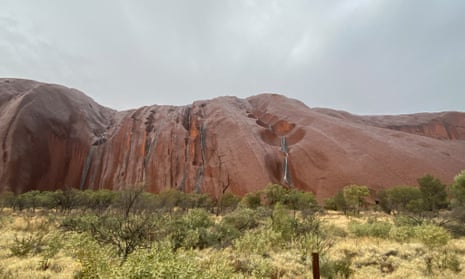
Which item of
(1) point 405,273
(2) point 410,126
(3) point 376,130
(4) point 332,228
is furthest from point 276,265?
(2) point 410,126

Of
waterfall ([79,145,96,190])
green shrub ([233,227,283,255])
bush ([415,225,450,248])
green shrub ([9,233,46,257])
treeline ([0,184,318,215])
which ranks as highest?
waterfall ([79,145,96,190])

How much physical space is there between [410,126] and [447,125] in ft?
27.4

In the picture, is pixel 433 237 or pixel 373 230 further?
pixel 373 230

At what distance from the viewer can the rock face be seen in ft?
132

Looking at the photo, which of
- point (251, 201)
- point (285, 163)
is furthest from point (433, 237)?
point (285, 163)

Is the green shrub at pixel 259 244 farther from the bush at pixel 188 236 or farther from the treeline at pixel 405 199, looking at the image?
Answer: the treeline at pixel 405 199

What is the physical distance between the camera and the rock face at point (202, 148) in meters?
40.1

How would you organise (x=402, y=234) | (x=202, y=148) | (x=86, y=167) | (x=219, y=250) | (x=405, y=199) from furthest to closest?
1. (x=202, y=148)
2. (x=86, y=167)
3. (x=405, y=199)
4. (x=402, y=234)
5. (x=219, y=250)

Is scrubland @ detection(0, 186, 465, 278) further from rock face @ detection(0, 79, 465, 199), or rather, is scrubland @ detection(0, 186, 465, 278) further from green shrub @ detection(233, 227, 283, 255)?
rock face @ detection(0, 79, 465, 199)

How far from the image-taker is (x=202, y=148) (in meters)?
51.6

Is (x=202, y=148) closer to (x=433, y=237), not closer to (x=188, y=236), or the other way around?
(x=188, y=236)

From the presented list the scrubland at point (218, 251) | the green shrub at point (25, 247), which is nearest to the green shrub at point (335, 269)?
the scrubland at point (218, 251)

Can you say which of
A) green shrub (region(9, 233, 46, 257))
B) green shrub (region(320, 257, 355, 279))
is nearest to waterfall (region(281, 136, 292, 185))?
green shrub (region(320, 257, 355, 279))

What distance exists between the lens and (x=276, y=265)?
682 cm
